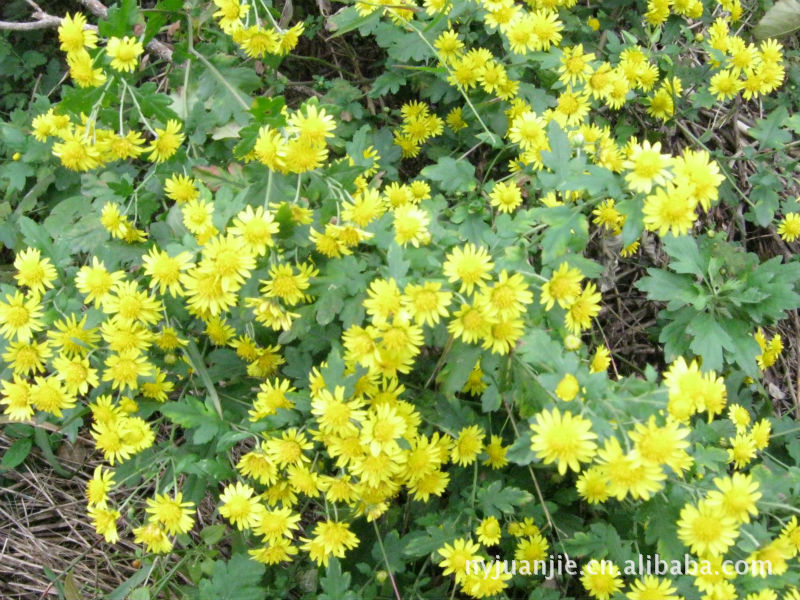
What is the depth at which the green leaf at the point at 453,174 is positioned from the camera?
2557 millimetres

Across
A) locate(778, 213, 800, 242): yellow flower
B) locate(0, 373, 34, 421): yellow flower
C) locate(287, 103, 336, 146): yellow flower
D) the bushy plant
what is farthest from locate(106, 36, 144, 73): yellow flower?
locate(778, 213, 800, 242): yellow flower

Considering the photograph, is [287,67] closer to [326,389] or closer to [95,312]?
[95,312]

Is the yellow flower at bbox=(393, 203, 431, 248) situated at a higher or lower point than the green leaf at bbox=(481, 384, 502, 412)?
higher

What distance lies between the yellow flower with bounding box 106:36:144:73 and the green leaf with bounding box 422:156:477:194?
1029mm

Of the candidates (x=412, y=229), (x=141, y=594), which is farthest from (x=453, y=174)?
(x=141, y=594)

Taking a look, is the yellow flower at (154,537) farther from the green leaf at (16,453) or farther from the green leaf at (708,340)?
A: the green leaf at (708,340)

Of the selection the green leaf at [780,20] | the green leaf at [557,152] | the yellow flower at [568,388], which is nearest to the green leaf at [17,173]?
the green leaf at [557,152]

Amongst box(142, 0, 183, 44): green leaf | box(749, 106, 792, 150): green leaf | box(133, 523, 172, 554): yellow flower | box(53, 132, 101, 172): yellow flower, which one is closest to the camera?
box(133, 523, 172, 554): yellow flower

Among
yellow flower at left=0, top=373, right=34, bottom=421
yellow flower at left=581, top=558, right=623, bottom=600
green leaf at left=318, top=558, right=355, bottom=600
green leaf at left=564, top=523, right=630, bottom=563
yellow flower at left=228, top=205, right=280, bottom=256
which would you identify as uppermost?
yellow flower at left=228, top=205, right=280, bottom=256

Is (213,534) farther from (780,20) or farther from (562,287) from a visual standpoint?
(780,20)

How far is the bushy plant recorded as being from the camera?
186cm

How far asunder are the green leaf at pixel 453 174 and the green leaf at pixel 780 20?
1.87 m

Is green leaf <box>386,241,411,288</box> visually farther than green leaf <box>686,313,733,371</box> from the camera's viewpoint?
No

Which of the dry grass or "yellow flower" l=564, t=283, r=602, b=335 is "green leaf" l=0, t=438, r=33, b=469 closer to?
the dry grass
